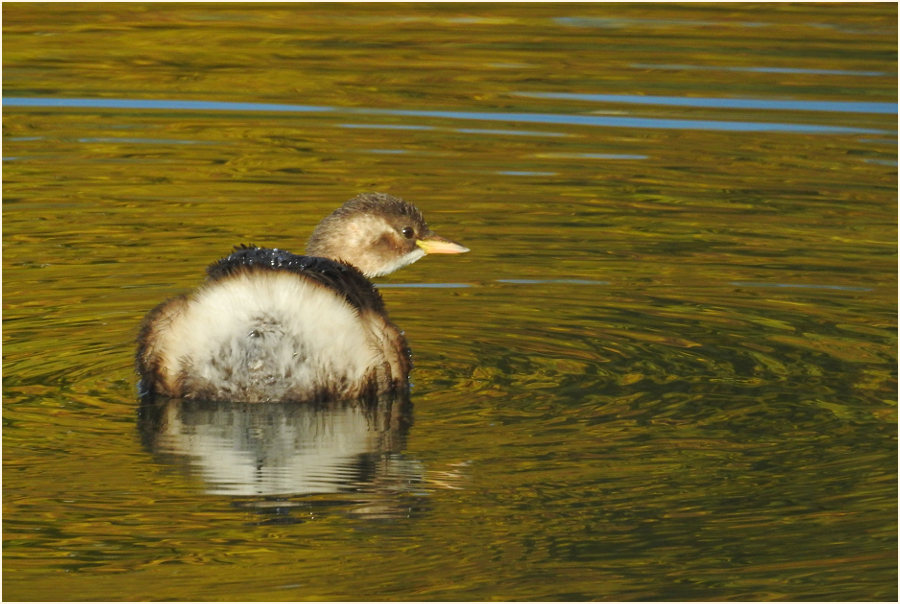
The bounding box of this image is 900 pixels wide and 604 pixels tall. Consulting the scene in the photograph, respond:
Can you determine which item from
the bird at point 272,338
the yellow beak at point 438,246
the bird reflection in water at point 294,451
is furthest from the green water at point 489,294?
the yellow beak at point 438,246

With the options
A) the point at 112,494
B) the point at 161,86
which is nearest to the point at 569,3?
the point at 161,86

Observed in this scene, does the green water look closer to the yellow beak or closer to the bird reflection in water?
the bird reflection in water

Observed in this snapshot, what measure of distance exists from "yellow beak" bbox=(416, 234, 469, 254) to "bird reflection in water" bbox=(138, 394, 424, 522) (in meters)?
1.73

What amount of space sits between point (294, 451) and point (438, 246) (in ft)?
8.57

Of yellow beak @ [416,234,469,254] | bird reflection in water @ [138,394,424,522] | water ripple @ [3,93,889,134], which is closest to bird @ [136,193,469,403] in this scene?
bird reflection in water @ [138,394,424,522]

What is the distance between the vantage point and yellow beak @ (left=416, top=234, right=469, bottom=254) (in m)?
9.43

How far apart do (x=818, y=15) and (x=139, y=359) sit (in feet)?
36.3

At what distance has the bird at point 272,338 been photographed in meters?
7.23

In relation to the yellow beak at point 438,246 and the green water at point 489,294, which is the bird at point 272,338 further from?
the yellow beak at point 438,246

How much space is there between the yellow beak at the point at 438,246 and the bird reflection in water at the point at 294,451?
1.73 metres

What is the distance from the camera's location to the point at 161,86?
14.9 m

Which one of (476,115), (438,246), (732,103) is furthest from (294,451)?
(732,103)

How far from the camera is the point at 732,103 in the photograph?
14.7 meters

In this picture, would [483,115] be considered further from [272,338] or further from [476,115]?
[272,338]
